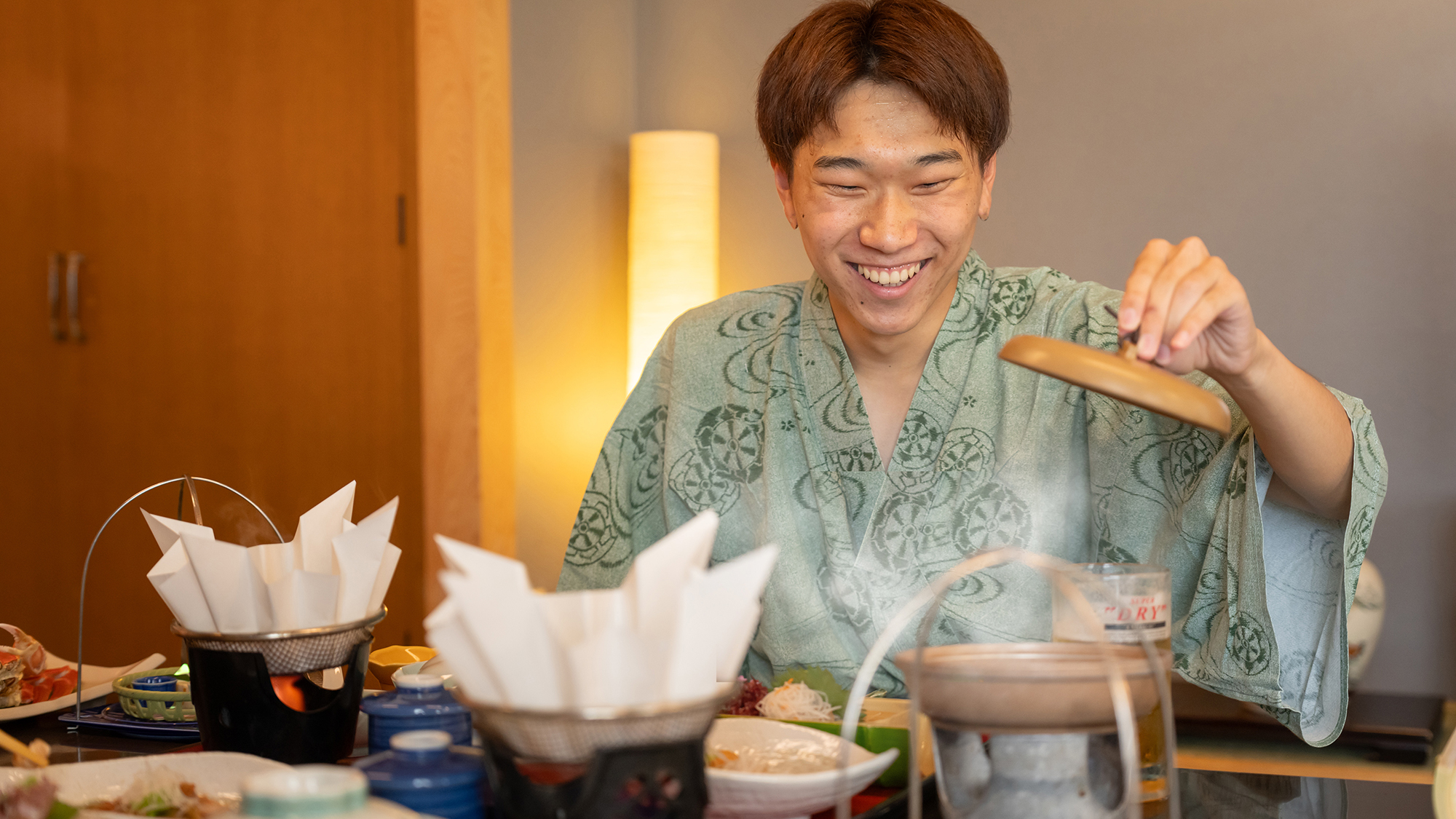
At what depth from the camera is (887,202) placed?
4.36 ft

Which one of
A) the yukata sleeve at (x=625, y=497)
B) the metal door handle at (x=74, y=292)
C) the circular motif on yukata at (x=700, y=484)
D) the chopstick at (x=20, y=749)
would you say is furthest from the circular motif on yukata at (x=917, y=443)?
the metal door handle at (x=74, y=292)

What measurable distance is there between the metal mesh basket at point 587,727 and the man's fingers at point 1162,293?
1.54ft

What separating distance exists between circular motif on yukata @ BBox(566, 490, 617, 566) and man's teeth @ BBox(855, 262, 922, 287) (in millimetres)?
460

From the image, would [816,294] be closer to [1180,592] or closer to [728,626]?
[1180,592]

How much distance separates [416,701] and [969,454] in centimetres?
75

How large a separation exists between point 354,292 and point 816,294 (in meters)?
1.69

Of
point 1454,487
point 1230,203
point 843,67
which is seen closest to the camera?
point 843,67

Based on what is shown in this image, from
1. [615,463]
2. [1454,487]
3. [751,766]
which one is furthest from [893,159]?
[1454,487]

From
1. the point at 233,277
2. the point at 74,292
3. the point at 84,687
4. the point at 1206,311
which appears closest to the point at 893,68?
the point at 1206,311

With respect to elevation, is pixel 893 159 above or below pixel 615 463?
above

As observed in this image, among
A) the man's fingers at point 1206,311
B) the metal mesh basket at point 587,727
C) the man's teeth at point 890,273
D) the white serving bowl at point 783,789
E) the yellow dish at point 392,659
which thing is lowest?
the yellow dish at point 392,659

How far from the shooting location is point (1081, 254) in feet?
9.86

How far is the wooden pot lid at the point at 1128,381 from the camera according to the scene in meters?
0.74

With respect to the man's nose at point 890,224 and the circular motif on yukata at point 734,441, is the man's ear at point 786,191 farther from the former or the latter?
the circular motif on yukata at point 734,441
